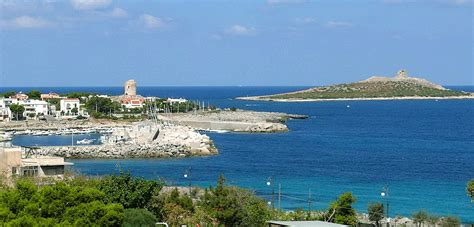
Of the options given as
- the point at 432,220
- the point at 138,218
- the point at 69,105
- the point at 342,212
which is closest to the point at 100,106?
the point at 69,105

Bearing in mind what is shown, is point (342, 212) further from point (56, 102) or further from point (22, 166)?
point (56, 102)

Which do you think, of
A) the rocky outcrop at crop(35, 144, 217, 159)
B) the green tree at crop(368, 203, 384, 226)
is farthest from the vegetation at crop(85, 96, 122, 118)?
the green tree at crop(368, 203, 384, 226)

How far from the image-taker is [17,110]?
227 ft

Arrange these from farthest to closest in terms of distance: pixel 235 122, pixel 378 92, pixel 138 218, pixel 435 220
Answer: pixel 378 92, pixel 235 122, pixel 435 220, pixel 138 218

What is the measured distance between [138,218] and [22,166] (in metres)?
8.87

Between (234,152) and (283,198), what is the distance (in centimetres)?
1825

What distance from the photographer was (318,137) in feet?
184

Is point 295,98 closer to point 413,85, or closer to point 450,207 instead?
point 413,85

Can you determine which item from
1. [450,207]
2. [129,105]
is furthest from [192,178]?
[129,105]

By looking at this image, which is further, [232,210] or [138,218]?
[232,210]

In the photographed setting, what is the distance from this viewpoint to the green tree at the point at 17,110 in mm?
68812

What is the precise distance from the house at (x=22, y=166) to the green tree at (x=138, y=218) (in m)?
7.22

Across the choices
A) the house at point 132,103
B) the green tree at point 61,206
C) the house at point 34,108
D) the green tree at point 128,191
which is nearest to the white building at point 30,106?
the house at point 34,108

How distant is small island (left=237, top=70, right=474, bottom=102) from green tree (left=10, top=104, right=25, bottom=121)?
2544 inches
